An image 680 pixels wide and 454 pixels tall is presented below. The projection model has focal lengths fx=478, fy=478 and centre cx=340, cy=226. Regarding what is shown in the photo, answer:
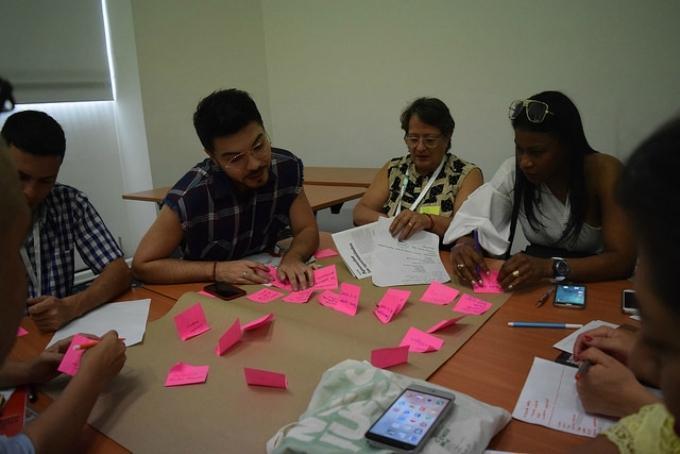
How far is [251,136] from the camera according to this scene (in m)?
1.67

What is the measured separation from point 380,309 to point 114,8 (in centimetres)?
358

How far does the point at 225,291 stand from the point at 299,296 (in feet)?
0.79

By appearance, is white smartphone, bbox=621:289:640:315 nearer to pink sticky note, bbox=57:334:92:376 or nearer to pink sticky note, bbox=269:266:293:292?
pink sticky note, bbox=269:266:293:292

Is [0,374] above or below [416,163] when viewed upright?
below

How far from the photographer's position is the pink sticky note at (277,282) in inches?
60.7

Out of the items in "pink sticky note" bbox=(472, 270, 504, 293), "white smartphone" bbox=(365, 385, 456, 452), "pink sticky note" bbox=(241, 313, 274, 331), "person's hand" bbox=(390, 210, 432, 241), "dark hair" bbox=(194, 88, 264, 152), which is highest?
"dark hair" bbox=(194, 88, 264, 152)

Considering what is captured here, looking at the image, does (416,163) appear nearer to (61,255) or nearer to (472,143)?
(472,143)

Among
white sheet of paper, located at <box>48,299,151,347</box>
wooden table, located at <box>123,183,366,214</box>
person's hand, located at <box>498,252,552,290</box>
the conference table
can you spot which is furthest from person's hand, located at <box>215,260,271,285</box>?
wooden table, located at <box>123,183,366,214</box>

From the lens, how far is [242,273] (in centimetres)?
161

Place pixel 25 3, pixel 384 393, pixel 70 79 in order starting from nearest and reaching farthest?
pixel 384 393 < pixel 25 3 < pixel 70 79

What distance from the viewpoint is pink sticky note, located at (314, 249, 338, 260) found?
73.9 inches

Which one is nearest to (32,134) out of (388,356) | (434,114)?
(388,356)

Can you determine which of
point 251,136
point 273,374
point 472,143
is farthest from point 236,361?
point 472,143

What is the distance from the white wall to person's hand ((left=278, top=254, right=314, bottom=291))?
2404mm
